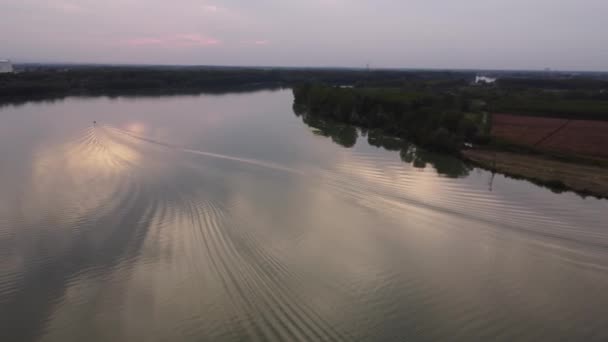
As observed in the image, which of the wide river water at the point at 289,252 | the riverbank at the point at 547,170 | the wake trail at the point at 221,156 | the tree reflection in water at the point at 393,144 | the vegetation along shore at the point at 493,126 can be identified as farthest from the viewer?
the tree reflection in water at the point at 393,144

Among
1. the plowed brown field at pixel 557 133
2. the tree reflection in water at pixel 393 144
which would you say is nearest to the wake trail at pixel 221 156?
the tree reflection in water at pixel 393 144

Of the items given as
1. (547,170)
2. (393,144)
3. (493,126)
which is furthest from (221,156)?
(493,126)

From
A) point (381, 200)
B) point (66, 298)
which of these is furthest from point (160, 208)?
point (381, 200)

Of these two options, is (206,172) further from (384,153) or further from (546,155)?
→ (546,155)

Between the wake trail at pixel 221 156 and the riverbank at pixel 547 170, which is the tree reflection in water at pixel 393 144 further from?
the wake trail at pixel 221 156

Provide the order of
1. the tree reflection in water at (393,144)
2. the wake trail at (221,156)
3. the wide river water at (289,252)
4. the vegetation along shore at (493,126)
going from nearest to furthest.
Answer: the wide river water at (289,252) < the wake trail at (221,156) < the vegetation along shore at (493,126) < the tree reflection in water at (393,144)

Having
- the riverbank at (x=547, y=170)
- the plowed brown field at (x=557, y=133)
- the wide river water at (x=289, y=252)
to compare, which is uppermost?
the plowed brown field at (x=557, y=133)
